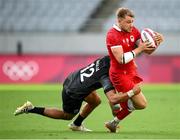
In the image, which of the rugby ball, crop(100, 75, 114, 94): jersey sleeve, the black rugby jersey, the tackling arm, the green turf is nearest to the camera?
the green turf

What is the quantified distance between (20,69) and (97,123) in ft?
42.3

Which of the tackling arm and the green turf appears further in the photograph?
the tackling arm

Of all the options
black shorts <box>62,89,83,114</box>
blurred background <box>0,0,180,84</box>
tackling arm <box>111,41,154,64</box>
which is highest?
blurred background <box>0,0,180,84</box>

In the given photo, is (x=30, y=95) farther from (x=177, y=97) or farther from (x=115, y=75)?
(x=115, y=75)

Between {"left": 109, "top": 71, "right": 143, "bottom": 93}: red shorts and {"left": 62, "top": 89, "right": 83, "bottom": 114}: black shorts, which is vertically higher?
{"left": 109, "top": 71, "right": 143, "bottom": 93}: red shorts

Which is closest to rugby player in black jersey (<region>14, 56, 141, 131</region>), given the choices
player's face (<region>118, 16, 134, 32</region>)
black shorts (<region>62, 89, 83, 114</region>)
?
black shorts (<region>62, 89, 83, 114</region>)

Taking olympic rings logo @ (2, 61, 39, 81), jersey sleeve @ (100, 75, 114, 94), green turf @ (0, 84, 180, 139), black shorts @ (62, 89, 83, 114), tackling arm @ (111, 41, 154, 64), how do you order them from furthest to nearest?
olympic rings logo @ (2, 61, 39, 81) → black shorts @ (62, 89, 83, 114) → jersey sleeve @ (100, 75, 114, 94) → tackling arm @ (111, 41, 154, 64) → green turf @ (0, 84, 180, 139)

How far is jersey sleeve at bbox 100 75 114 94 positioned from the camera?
10711 millimetres

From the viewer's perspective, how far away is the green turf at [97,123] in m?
10.0

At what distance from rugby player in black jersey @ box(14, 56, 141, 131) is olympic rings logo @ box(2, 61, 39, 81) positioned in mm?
13727

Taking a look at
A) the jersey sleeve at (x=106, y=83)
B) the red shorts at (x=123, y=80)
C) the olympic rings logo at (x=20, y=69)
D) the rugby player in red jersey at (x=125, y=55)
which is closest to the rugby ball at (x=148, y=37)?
the rugby player in red jersey at (x=125, y=55)

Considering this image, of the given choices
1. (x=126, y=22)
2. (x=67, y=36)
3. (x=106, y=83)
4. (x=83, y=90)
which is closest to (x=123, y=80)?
(x=106, y=83)

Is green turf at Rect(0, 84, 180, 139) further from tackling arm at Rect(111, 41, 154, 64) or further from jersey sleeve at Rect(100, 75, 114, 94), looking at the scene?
tackling arm at Rect(111, 41, 154, 64)

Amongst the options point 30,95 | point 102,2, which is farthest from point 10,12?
point 30,95
